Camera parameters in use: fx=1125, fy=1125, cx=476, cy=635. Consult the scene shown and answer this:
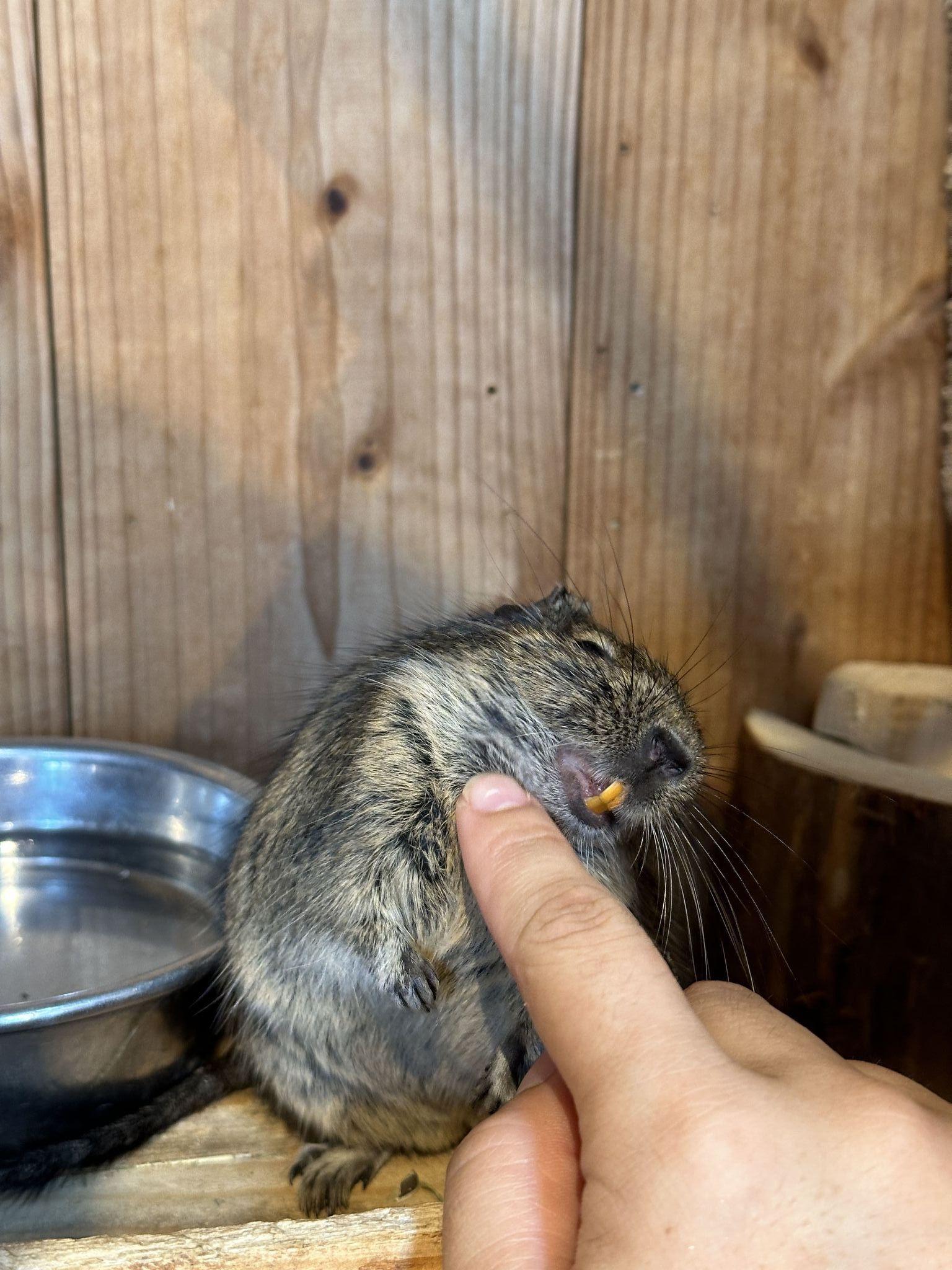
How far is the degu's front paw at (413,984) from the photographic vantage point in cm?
117

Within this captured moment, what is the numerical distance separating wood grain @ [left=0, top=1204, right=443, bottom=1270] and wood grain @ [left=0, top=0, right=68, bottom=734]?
1038mm

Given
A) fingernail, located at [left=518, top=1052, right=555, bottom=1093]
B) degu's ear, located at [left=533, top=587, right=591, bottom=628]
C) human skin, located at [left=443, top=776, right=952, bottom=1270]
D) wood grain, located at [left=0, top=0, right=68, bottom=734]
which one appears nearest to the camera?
human skin, located at [left=443, top=776, right=952, bottom=1270]

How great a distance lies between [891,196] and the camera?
5.99 ft

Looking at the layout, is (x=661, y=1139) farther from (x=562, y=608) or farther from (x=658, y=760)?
(x=562, y=608)

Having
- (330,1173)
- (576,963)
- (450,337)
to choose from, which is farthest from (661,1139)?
(450,337)

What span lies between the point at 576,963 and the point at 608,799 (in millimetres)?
369

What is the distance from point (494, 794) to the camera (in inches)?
41.3

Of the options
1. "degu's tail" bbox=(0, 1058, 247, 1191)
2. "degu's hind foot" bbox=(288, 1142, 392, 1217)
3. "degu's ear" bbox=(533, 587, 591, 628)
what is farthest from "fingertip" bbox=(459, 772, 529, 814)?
"degu's tail" bbox=(0, 1058, 247, 1191)

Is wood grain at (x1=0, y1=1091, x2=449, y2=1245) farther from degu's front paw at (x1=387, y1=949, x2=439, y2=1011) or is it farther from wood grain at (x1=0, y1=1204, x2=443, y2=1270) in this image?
degu's front paw at (x1=387, y1=949, x2=439, y2=1011)

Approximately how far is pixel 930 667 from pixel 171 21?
5.12 ft

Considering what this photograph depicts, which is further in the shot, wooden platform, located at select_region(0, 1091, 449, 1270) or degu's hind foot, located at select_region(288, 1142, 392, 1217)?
degu's hind foot, located at select_region(288, 1142, 392, 1217)

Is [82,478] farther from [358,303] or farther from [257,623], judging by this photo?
[358,303]

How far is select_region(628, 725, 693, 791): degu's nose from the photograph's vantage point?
48.5 inches

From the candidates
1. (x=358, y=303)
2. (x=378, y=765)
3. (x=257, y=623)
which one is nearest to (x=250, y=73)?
(x=358, y=303)
